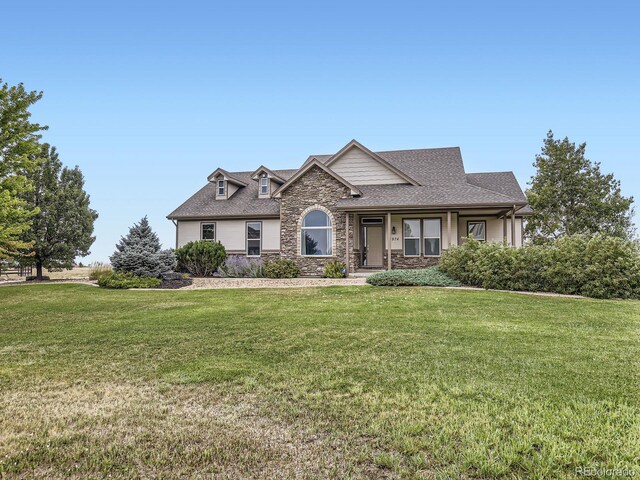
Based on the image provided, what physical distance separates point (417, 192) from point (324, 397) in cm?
1691

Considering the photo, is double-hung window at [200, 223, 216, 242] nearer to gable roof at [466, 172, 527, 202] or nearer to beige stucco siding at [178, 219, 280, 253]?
beige stucco siding at [178, 219, 280, 253]

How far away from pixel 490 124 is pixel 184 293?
1614cm

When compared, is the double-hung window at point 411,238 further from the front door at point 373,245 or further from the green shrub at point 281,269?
the green shrub at point 281,269

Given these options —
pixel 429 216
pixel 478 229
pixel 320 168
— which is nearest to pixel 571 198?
pixel 478 229

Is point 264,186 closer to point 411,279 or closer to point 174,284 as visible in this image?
point 174,284

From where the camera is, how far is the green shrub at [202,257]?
68.2ft

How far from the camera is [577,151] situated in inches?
1152

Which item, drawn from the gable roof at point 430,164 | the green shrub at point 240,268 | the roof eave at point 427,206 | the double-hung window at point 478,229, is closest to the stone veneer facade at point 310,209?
the roof eave at point 427,206

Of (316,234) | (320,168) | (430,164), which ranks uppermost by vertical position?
(430,164)

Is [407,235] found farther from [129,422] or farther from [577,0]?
[129,422]

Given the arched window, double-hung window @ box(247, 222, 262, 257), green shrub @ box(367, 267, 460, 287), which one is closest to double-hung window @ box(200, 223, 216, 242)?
double-hung window @ box(247, 222, 262, 257)

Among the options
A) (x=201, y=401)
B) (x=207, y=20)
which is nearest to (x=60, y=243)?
(x=207, y=20)

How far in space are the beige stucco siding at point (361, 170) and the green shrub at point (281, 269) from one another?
18.8ft

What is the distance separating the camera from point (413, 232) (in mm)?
20891
